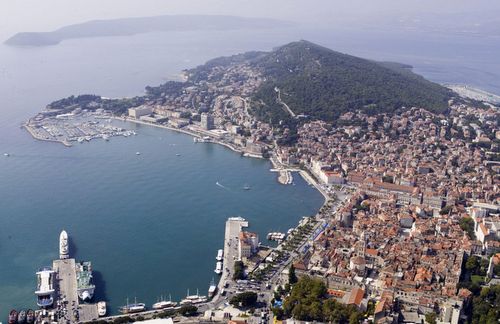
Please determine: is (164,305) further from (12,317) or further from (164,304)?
(12,317)

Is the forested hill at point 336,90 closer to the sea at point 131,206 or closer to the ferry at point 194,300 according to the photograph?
the sea at point 131,206

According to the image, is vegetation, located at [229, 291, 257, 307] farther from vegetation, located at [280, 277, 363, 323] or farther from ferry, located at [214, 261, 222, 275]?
ferry, located at [214, 261, 222, 275]

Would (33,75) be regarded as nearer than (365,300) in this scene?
No

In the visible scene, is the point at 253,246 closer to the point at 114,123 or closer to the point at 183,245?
the point at 183,245

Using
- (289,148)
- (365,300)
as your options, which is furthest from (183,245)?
(289,148)

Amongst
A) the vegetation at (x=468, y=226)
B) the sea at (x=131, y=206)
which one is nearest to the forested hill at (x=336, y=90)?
the sea at (x=131, y=206)

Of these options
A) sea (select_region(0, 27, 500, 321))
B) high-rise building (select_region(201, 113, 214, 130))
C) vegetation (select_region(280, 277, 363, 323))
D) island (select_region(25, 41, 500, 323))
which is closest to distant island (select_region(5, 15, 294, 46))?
island (select_region(25, 41, 500, 323))
